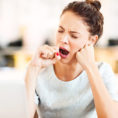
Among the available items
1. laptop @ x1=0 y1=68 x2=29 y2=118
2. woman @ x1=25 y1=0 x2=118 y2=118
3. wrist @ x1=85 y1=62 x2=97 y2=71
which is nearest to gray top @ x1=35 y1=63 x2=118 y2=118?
woman @ x1=25 y1=0 x2=118 y2=118

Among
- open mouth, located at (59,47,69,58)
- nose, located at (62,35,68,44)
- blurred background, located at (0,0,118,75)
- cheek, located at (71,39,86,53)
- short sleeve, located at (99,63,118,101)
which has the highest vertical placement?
nose, located at (62,35,68,44)

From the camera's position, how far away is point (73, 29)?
4.17ft

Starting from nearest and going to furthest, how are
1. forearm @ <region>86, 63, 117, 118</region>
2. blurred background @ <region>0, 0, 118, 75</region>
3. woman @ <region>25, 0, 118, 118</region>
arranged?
forearm @ <region>86, 63, 117, 118</region>
woman @ <region>25, 0, 118, 118</region>
blurred background @ <region>0, 0, 118, 75</region>

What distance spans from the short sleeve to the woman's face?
0.59ft

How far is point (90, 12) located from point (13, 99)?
Answer: 0.74 m

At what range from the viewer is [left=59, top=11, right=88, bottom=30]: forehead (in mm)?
1268

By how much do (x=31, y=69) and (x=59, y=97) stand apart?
0.71 ft

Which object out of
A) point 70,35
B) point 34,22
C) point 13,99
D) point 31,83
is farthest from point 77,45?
point 34,22

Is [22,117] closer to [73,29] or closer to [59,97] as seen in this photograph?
[59,97]

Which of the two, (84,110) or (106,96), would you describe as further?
(84,110)

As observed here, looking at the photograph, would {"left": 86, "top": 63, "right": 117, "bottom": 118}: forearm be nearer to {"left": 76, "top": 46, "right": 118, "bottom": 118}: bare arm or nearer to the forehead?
{"left": 76, "top": 46, "right": 118, "bottom": 118}: bare arm

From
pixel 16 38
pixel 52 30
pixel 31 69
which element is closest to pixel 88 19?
pixel 31 69

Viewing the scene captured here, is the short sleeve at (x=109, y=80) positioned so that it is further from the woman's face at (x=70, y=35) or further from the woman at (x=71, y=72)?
the woman's face at (x=70, y=35)

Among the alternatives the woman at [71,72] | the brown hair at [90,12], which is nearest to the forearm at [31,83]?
the woman at [71,72]
